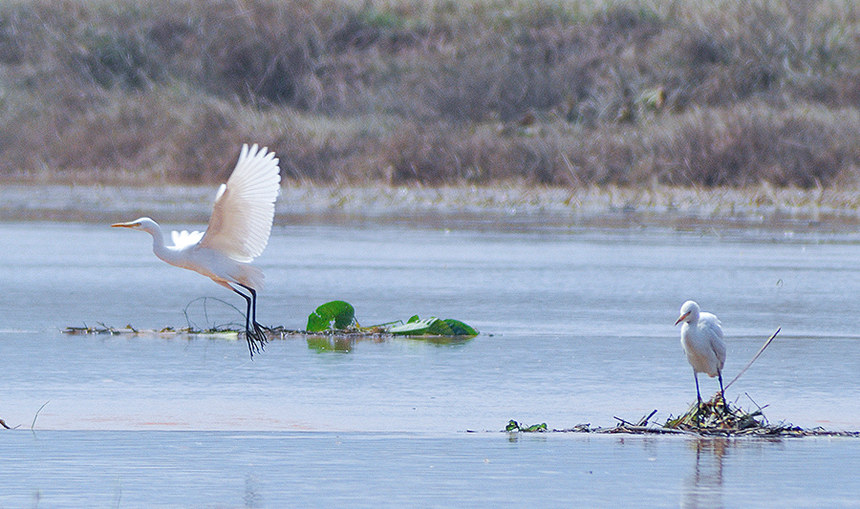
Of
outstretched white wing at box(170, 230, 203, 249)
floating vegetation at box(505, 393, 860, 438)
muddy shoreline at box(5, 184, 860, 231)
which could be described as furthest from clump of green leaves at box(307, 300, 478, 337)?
muddy shoreline at box(5, 184, 860, 231)

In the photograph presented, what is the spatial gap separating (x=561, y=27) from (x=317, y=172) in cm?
1207

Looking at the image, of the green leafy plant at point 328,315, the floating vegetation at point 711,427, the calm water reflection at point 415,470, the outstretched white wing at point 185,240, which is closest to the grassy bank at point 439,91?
the green leafy plant at point 328,315

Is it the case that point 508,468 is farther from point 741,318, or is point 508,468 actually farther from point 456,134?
point 456,134

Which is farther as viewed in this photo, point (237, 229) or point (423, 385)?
point (423, 385)

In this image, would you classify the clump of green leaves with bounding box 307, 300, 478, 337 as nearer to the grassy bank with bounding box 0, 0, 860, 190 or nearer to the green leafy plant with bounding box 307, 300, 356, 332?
the green leafy plant with bounding box 307, 300, 356, 332

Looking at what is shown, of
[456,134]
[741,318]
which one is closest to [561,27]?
[456,134]

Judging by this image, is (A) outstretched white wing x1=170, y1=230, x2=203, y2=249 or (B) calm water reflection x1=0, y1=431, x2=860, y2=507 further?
(A) outstretched white wing x1=170, y1=230, x2=203, y2=249

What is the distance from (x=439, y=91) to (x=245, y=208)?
1065 inches

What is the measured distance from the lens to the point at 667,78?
35719mm

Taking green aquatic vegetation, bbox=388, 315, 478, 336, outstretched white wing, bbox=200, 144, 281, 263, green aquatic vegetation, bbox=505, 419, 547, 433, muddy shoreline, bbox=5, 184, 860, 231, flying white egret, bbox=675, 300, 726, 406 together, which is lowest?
green aquatic vegetation, bbox=505, 419, 547, 433

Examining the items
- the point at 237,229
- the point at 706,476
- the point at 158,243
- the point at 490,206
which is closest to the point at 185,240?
the point at 158,243

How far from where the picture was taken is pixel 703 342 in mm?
8180

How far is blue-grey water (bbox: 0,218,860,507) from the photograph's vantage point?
6.48m

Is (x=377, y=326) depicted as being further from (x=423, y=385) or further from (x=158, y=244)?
(x=158, y=244)
